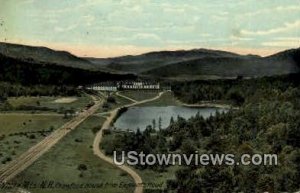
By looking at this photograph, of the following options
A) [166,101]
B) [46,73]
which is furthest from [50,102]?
[166,101]

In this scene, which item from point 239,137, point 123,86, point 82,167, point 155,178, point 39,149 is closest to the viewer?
point 155,178

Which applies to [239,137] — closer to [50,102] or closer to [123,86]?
[123,86]

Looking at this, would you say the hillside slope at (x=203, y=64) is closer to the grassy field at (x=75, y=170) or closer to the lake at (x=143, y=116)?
the lake at (x=143, y=116)

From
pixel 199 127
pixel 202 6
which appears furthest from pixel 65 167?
pixel 202 6

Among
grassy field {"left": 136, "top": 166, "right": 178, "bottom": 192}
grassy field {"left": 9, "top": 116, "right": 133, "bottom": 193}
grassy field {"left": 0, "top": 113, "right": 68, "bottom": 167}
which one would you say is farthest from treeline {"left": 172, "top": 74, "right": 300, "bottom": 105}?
grassy field {"left": 0, "top": 113, "right": 68, "bottom": 167}

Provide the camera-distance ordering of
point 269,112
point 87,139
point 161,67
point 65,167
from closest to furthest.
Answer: point 65,167, point 87,139, point 161,67, point 269,112

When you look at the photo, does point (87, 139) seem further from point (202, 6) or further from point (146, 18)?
point (202, 6)
